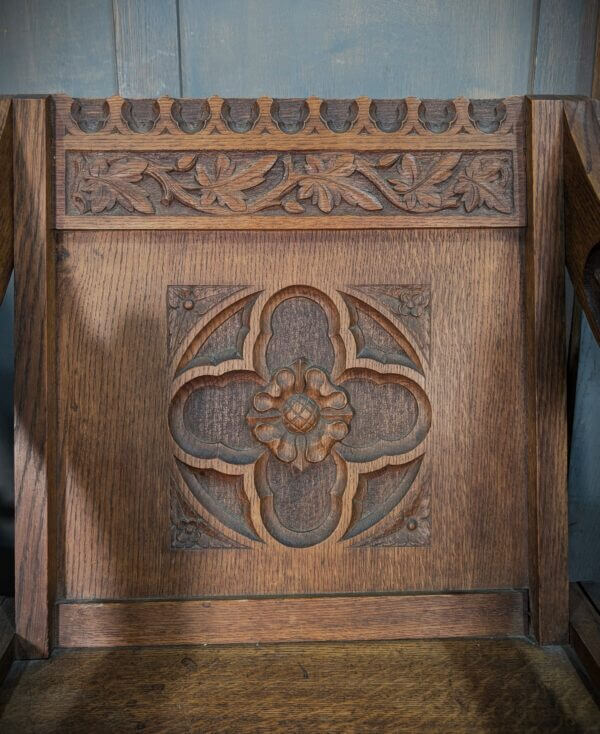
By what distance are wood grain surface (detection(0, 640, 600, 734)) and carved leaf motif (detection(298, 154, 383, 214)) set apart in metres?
0.54

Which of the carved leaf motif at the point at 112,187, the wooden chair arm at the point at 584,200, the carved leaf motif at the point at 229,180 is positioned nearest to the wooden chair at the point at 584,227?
the wooden chair arm at the point at 584,200

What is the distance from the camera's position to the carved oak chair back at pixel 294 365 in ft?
2.75

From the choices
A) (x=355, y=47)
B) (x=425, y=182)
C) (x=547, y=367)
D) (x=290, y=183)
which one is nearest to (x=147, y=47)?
(x=355, y=47)

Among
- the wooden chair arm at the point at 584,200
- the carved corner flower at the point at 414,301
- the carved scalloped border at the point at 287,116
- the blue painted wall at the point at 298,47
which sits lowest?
the carved corner flower at the point at 414,301

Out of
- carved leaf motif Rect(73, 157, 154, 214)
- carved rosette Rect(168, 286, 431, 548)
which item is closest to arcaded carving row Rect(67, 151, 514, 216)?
carved leaf motif Rect(73, 157, 154, 214)

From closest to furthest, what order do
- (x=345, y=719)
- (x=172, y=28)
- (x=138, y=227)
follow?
(x=345, y=719) → (x=138, y=227) → (x=172, y=28)

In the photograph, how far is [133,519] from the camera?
851 millimetres

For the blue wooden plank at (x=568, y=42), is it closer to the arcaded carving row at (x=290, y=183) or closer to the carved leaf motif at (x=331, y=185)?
the arcaded carving row at (x=290, y=183)

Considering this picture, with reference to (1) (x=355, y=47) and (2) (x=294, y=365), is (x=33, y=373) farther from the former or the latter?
A: (1) (x=355, y=47)

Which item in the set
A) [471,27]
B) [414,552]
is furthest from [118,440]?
[471,27]

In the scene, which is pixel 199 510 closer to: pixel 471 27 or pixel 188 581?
pixel 188 581

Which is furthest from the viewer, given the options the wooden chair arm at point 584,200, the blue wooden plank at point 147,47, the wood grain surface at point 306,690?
the blue wooden plank at point 147,47

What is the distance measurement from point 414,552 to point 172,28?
2.90 feet

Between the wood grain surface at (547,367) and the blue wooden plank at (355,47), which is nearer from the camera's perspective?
the wood grain surface at (547,367)
